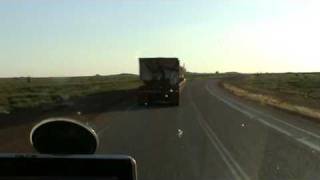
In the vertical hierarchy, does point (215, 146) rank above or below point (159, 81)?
below

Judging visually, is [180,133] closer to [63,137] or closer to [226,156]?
[226,156]

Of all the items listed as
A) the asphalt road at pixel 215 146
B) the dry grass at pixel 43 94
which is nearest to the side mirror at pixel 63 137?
the asphalt road at pixel 215 146

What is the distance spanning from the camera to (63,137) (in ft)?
11.3

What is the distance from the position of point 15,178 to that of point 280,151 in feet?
49.7

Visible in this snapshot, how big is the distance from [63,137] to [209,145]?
53.5 ft

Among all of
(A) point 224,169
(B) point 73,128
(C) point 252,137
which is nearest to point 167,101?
(C) point 252,137

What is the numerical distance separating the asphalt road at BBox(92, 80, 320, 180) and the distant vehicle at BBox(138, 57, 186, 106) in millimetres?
14172

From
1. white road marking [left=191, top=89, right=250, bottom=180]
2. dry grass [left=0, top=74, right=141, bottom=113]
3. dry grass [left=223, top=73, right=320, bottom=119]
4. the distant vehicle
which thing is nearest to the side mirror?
white road marking [left=191, top=89, right=250, bottom=180]

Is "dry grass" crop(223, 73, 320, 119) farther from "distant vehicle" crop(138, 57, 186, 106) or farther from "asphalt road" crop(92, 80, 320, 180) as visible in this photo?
"asphalt road" crop(92, 80, 320, 180)

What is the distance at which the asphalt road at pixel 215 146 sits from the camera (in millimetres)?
13867

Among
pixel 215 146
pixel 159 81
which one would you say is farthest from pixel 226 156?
pixel 159 81

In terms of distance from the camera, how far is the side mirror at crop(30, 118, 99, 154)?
3447 mm

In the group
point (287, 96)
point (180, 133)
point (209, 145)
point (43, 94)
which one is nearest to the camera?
point (209, 145)

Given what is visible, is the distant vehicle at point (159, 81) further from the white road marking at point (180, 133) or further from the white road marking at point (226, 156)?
the white road marking at point (180, 133)
